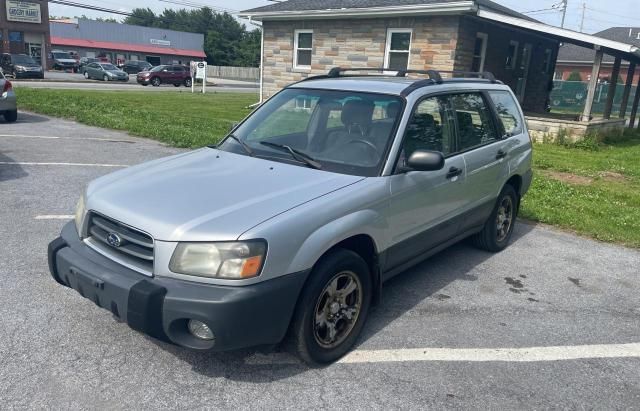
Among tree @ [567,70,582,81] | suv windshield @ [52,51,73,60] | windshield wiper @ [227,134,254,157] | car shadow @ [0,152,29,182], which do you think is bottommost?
car shadow @ [0,152,29,182]

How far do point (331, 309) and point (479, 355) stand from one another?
42.3 inches

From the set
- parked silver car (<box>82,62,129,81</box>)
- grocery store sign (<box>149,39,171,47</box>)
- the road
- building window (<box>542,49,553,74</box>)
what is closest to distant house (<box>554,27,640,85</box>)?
building window (<box>542,49,553,74</box>)

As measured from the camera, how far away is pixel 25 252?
4816 millimetres

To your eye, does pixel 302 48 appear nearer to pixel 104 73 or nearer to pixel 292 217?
pixel 292 217

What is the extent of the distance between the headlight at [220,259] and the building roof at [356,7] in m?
13.3

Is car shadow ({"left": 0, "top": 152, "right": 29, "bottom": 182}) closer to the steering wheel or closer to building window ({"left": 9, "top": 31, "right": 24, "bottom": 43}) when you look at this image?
the steering wheel

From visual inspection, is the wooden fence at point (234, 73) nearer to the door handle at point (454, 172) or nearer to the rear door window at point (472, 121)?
the rear door window at point (472, 121)

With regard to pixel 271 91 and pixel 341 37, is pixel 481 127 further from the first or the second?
pixel 271 91

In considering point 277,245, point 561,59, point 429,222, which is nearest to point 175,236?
point 277,245

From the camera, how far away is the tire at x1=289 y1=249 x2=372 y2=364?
3.06m

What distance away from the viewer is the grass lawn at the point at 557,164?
22.9 ft

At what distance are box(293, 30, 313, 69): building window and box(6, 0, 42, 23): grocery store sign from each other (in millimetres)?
40276

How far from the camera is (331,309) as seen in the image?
3.33 m

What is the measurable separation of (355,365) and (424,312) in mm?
994
